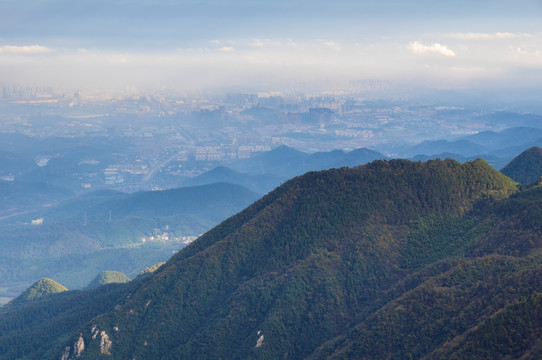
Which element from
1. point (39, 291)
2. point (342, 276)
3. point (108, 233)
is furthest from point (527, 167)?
point (108, 233)

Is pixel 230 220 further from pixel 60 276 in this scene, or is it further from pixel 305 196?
pixel 60 276

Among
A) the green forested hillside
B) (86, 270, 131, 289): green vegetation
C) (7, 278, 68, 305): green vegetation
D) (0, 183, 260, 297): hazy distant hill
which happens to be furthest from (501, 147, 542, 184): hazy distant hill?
(0, 183, 260, 297): hazy distant hill

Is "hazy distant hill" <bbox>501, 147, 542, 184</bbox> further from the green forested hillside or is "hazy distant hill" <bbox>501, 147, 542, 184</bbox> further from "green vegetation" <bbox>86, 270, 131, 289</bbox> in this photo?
"green vegetation" <bbox>86, 270, 131, 289</bbox>

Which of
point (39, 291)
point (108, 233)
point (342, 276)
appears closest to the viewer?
point (342, 276)

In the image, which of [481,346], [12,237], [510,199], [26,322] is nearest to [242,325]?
[481,346]

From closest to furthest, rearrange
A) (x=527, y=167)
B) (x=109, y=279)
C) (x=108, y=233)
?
(x=527, y=167), (x=109, y=279), (x=108, y=233)

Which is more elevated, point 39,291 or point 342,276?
Result: point 342,276

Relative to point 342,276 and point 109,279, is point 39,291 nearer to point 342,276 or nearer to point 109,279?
point 109,279

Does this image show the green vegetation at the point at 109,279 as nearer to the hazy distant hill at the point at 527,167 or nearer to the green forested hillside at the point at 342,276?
the green forested hillside at the point at 342,276
